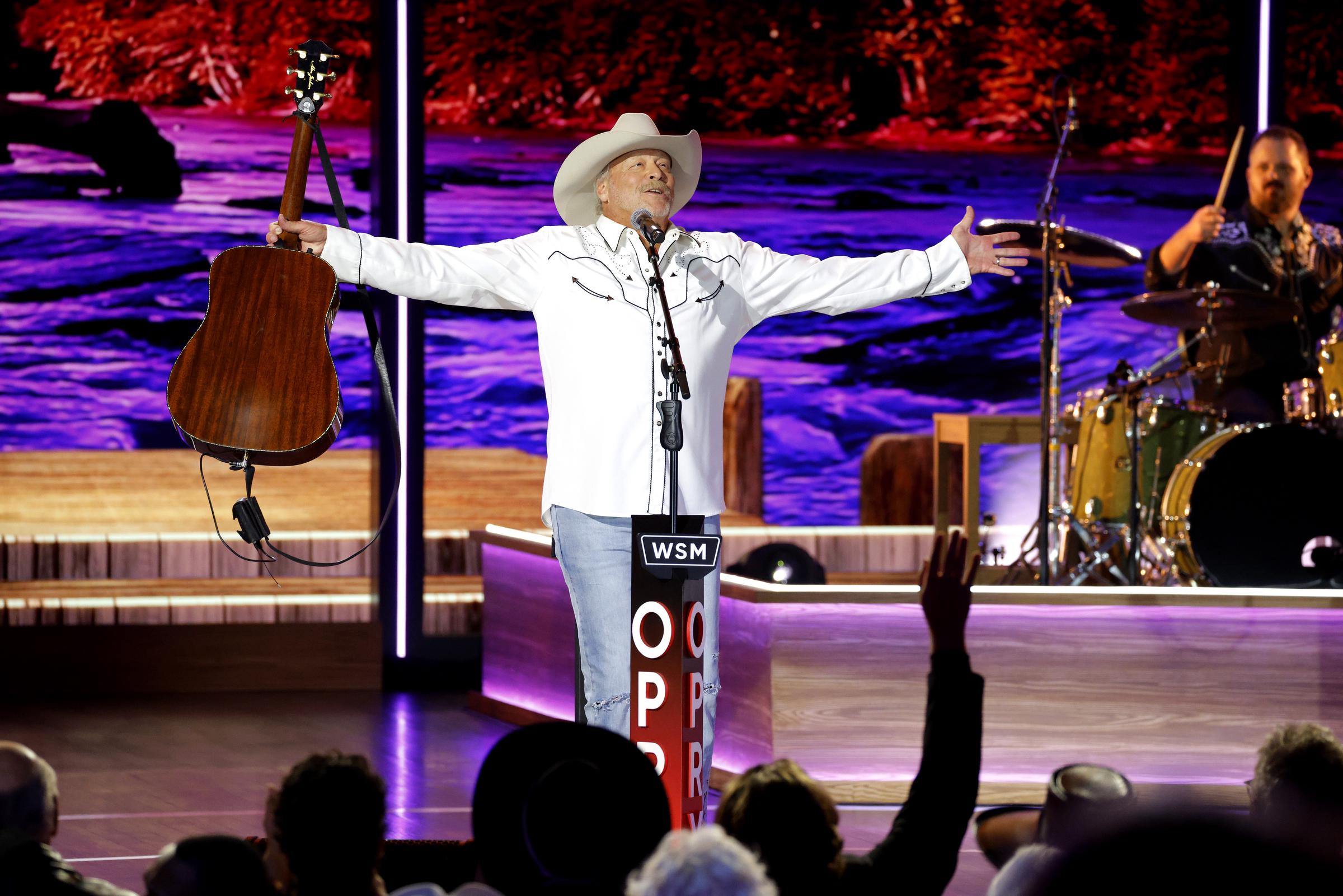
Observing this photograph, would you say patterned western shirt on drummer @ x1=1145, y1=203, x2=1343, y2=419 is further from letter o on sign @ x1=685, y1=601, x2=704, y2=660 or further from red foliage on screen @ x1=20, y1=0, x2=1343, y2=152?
letter o on sign @ x1=685, y1=601, x2=704, y2=660

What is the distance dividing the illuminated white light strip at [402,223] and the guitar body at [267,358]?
9.60 ft

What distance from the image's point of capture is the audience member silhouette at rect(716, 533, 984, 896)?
1.93 meters

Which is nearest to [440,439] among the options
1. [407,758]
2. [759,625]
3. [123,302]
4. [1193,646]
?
[123,302]

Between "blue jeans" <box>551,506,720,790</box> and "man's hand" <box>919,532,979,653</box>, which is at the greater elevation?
"man's hand" <box>919,532,979,653</box>

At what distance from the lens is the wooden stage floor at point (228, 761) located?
4297 mm

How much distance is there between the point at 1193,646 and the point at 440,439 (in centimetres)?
482

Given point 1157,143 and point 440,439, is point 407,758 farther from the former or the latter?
point 1157,143

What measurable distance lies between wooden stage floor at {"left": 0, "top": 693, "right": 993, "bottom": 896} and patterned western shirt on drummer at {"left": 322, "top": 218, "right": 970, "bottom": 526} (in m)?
1.14

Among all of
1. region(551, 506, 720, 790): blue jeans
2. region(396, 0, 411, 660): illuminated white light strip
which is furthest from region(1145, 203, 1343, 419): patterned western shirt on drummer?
region(551, 506, 720, 790): blue jeans

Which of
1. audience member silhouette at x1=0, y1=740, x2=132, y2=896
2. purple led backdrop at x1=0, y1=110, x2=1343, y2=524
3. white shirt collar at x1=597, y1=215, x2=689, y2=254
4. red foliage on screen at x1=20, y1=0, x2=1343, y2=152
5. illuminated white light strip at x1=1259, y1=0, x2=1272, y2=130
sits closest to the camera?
audience member silhouette at x1=0, y1=740, x2=132, y2=896

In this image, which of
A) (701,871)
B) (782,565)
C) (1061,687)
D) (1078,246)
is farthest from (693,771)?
(1078,246)

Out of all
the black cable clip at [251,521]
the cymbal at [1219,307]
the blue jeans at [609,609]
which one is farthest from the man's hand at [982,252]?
the cymbal at [1219,307]

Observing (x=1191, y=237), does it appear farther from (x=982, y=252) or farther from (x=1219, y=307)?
(x=982, y=252)

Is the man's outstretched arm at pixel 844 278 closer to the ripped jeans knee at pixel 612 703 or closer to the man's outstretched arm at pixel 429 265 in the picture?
the man's outstretched arm at pixel 429 265
